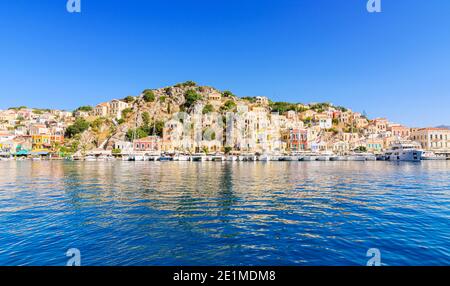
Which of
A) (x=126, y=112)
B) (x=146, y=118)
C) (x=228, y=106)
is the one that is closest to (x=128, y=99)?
(x=126, y=112)

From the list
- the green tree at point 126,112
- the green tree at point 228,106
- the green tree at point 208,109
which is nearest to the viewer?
the green tree at point 208,109

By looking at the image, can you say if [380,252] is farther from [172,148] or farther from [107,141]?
[107,141]

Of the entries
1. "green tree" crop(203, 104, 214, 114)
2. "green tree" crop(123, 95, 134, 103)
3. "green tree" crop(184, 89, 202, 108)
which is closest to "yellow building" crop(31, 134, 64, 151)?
"green tree" crop(123, 95, 134, 103)

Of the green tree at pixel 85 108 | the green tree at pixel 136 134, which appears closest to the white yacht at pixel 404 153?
the green tree at pixel 136 134

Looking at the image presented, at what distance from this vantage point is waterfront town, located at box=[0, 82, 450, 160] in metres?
101

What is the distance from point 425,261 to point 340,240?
271cm

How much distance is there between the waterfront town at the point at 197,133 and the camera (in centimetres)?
10088

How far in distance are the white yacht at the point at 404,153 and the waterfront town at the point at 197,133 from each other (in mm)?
9371

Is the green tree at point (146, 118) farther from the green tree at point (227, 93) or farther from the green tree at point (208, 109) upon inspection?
the green tree at point (227, 93)

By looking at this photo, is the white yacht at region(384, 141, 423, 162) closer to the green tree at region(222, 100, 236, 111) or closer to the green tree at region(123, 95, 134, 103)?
the green tree at region(222, 100, 236, 111)

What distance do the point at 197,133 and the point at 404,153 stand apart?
7183 centimetres

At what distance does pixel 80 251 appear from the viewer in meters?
9.53

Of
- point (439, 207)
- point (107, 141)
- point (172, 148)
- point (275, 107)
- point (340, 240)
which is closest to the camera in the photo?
point (340, 240)

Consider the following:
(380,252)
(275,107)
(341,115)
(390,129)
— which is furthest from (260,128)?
(380,252)
